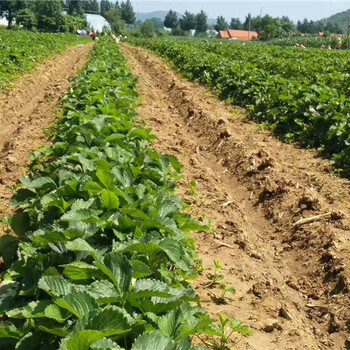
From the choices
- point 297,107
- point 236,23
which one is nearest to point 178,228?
point 297,107

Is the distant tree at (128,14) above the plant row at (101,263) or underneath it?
above

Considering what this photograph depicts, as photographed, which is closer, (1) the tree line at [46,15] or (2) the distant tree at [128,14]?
(1) the tree line at [46,15]

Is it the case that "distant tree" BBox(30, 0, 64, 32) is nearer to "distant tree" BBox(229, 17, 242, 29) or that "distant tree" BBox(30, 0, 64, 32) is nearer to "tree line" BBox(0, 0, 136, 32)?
"tree line" BBox(0, 0, 136, 32)

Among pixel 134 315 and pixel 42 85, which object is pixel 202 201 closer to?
pixel 134 315

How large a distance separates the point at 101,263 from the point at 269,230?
10.8 feet

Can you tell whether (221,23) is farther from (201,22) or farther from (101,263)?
(101,263)

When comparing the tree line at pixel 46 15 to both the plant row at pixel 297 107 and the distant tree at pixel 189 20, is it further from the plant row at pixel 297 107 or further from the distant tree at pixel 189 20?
the plant row at pixel 297 107

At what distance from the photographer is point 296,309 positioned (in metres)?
3.99

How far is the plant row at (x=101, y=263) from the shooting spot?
2131mm

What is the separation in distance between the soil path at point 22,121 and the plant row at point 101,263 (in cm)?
176

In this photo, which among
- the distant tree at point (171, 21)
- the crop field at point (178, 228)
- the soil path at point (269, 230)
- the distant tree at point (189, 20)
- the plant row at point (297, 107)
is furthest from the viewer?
the distant tree at point (171, 21)

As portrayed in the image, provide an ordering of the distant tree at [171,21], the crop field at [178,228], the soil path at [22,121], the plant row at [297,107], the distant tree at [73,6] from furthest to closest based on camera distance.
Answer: the distant tree at [171,21] → the distant tree at [73,6] → the plant row at [297,107] → the soil path at [22,121] → the crop field at [178,228]

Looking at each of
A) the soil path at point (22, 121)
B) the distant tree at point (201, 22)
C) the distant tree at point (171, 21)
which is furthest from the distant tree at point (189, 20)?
the soil path at point (22, 121)

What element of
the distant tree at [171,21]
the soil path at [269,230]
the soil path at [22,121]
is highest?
the distant tree at [171,21]
